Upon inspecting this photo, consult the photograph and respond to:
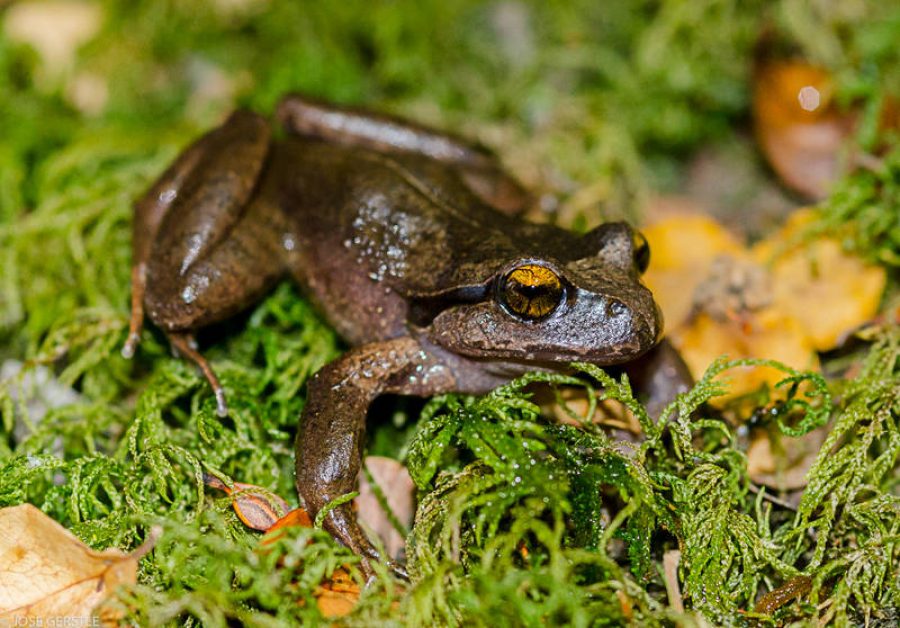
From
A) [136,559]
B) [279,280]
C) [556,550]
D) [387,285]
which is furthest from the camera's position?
[279,280]

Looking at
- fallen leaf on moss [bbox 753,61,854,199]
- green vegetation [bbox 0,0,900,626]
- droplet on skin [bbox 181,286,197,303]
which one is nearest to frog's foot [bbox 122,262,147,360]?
green vegetation [bbox 0,0,900,626]

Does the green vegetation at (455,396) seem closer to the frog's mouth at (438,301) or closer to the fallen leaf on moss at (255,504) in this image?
the fallen leaf on moss at (255,504)

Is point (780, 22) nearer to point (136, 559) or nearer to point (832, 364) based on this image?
point (832, 364)

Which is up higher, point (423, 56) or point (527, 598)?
point (423, 56)

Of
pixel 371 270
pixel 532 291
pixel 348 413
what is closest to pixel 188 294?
pixel 371 270

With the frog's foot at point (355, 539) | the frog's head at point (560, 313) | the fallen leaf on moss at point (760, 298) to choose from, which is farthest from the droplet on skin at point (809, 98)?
the frog's foot at point (355, 539)

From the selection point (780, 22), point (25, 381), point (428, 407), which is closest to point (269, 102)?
point (25, 381)

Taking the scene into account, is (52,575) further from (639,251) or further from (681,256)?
(681,256)
